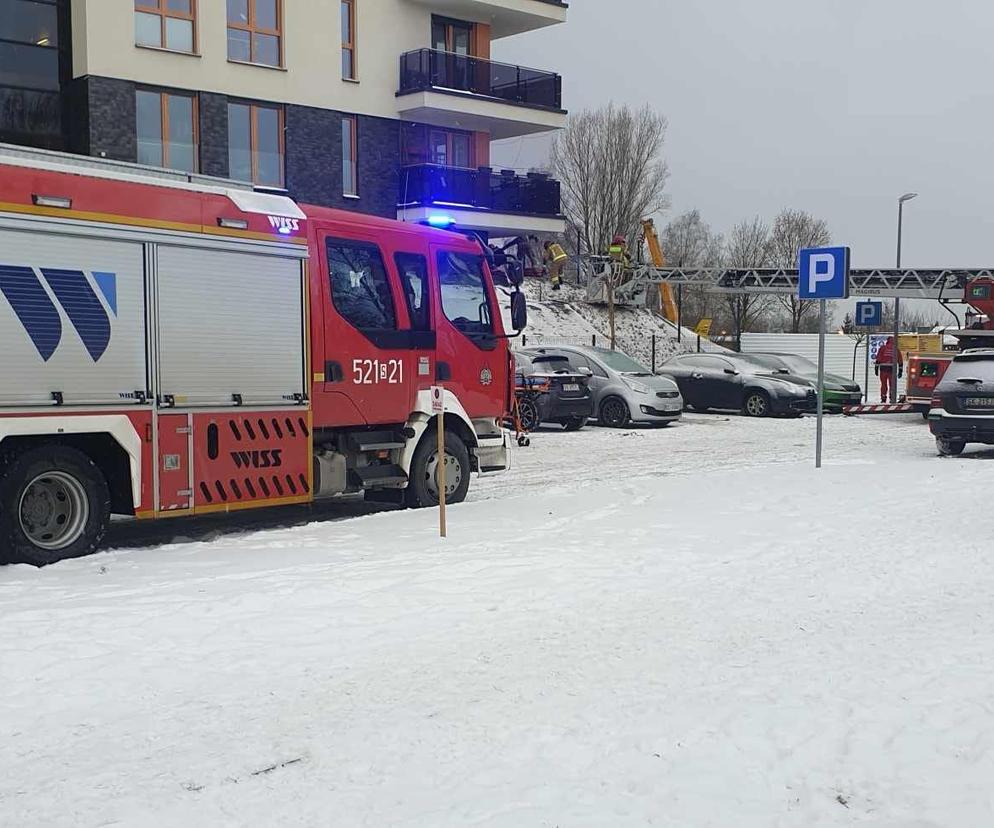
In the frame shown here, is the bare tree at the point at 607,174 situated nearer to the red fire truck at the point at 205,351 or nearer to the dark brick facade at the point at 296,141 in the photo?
the dark brick facade at the point at 296,141

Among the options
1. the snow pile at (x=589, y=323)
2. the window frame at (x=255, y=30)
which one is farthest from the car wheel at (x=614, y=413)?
the snow pile at (x=589, y=323)

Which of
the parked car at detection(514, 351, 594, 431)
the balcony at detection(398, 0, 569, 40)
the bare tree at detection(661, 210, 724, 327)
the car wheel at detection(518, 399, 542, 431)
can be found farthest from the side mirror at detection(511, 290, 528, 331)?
the bare tree at detection(661, 210, 724, 327)

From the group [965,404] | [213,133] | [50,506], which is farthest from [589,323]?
A: [50,506]

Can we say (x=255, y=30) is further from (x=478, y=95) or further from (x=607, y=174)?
(x=607, y=174)

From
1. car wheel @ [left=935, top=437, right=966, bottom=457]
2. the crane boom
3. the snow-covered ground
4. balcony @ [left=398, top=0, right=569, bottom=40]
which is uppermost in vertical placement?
balcony @ [left=398, top=0, right=569, bottom=40]

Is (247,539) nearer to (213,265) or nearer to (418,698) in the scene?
(213,265)

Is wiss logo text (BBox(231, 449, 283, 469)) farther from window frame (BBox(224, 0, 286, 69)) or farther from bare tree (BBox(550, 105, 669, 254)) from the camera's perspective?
bare tree (BBox(550, 105, 669, 254))

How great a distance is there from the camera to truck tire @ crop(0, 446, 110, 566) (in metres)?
8.25

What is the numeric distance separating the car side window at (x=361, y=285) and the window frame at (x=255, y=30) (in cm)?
1793

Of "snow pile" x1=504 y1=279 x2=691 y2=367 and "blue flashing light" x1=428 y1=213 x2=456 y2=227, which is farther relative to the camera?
"snow pile" x1=504 y1=279 x2=691 y2=367

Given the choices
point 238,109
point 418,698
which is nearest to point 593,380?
point 238,109

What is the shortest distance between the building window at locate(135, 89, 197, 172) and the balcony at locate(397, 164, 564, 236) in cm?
626

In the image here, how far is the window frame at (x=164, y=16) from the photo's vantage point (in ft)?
83.1

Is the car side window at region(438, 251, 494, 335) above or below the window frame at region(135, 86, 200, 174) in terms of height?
below
